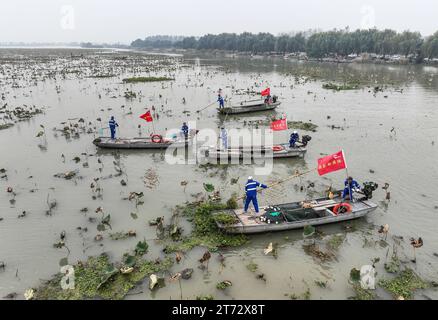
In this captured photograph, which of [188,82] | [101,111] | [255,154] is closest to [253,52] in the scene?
[188,82]

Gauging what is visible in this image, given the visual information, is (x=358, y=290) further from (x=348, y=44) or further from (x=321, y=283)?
(x=348, y=44)

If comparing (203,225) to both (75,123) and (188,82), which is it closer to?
(75,123)

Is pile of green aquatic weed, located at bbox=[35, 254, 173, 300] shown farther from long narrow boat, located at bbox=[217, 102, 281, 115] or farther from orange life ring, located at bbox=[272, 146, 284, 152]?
long narrow boat, located at bbox=[217, 102, 281, 115]

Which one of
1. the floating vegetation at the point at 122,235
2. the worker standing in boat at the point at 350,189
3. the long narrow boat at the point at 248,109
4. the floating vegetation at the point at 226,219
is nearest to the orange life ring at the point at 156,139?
the floating vegetation at the point at 122,235

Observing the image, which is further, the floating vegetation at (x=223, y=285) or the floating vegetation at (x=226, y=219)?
the floating vegetation at (x=226, y=219)

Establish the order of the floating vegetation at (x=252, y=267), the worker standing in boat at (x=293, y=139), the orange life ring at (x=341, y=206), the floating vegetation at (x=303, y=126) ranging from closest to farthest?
the floating vegetation at (x=252, y=267) → the orange life ring at (x=341, y=206) → the worker standing in boat at (x=293, y=139) → the floating vegetation at (x=303, y=126)

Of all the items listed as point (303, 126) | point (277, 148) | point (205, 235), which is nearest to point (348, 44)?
point (303, 126)

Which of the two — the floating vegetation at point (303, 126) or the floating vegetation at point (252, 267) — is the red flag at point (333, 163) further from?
the floating vegetation at point (303, 126)
